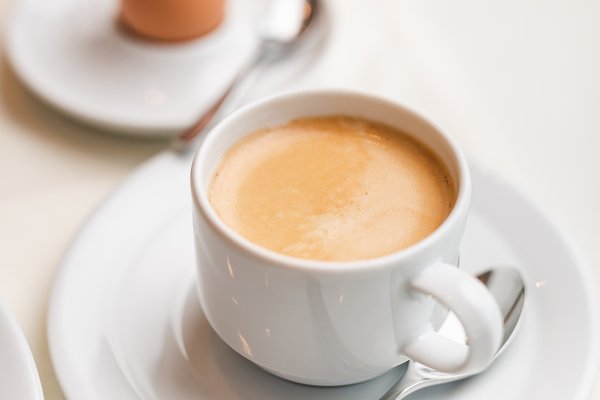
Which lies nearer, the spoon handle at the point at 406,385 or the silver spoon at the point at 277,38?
the spoon handle at the point at 406,385

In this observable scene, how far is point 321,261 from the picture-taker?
656mm

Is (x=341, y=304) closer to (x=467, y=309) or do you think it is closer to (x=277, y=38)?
(x=467, y=309)

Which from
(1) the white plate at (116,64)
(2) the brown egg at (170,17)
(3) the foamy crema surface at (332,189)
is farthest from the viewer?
(2) the brown egg at (170,17)

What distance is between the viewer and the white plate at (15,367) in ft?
2.12

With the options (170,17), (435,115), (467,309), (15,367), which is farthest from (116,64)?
(467,309)

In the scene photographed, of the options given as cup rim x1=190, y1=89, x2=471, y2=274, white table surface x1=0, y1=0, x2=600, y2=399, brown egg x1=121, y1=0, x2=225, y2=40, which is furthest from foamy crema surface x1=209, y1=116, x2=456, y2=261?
brown egg x1=121, y1=0, x2=225, y2=40

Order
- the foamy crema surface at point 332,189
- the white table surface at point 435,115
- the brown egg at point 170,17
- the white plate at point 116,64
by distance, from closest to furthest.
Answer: the foamy crema surface at point 332,189 < the white table surface at point 435,115 < the white plate at point 116,64 < the brown egg at point 170,17

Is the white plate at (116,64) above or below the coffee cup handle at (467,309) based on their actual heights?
below

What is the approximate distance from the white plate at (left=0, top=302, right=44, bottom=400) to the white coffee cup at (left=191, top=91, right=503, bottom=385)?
161 millimetres

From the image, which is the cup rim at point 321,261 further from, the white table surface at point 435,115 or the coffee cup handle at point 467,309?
the white table surface at point 435,115

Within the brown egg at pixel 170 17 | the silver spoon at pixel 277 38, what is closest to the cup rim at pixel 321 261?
the silver spoon at pixel 277 38

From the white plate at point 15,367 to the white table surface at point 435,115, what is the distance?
3.9 inches

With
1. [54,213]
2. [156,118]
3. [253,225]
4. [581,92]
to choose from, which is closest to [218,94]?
[156,118]

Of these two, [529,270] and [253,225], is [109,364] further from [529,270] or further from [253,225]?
[529,270]
